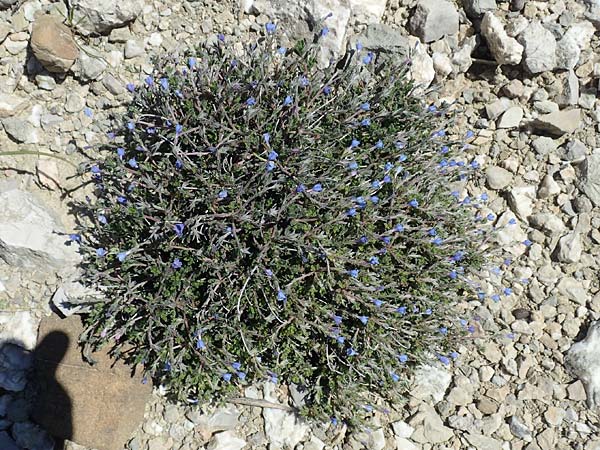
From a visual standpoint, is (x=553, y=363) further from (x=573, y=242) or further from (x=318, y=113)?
(x=318, y=113)

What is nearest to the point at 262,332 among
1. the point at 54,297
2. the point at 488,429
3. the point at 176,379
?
the point at 176,379

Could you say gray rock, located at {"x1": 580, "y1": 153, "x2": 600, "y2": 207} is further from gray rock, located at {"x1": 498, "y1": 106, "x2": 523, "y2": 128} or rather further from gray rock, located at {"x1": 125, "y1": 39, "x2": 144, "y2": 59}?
gray rock, located at {"x1": 125, "y1": 39, "x2": 144, "y2": 59}

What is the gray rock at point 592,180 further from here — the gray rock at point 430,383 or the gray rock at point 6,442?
the gray rock at point 6,442

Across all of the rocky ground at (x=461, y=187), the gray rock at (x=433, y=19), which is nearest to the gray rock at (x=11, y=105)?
the rocky ground at (x=461, y=187)

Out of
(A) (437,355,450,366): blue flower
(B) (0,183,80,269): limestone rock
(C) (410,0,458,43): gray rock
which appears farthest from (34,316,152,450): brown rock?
(C) (410,0,458,43): gray rock

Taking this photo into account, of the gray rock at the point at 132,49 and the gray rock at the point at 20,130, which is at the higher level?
the gray rock at the point at 132,49

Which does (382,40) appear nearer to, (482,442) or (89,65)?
(89,65)
